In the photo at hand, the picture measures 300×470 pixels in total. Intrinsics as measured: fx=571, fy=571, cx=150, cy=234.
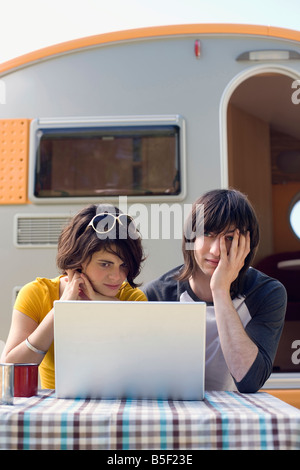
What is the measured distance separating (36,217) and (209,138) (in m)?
1.14

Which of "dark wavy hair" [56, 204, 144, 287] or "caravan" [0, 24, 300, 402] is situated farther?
"caravan" [0, 24, 300, 402]

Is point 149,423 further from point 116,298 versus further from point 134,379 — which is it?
point 116,298

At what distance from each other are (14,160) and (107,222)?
1.59m

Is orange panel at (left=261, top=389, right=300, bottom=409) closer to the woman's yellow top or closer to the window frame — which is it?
the window frame

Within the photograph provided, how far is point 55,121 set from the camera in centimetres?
346

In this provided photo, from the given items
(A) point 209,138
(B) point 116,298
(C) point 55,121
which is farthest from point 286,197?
(B) point 116,298

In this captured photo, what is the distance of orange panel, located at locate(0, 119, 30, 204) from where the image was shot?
3.43 metres

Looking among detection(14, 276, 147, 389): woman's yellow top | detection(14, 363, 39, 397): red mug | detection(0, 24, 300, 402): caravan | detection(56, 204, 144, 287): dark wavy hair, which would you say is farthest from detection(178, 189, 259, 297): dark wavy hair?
detection(0, 24, 300, 402): caravan

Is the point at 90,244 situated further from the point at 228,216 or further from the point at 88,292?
the point at 228,216

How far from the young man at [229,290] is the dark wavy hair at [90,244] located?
205 mm

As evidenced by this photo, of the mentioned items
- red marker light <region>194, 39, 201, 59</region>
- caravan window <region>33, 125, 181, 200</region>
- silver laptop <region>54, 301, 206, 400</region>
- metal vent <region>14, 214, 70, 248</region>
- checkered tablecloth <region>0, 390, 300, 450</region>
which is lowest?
checkered tablecloth <region>0, 390, 300, 450</region>

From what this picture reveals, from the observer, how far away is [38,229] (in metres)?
3.40

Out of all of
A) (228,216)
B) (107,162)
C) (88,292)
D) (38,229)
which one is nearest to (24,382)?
(88,292)

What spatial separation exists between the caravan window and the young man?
1.23 metres
